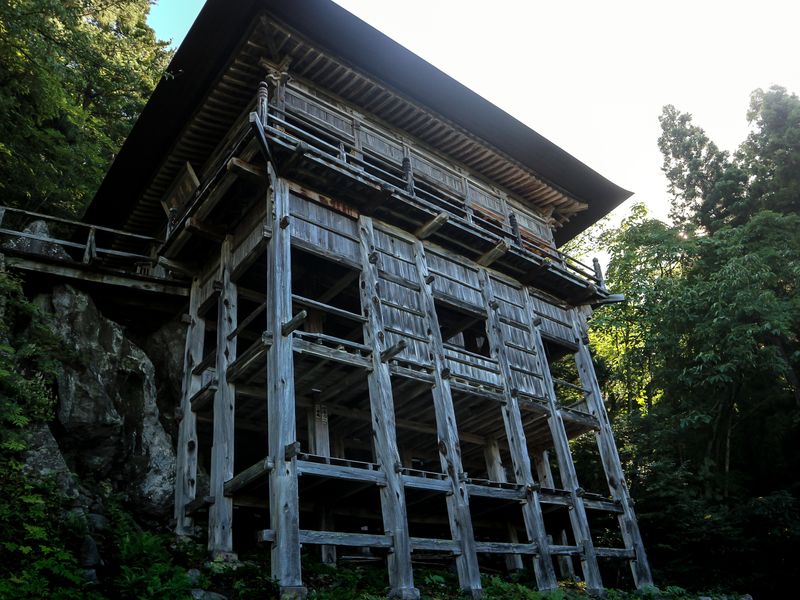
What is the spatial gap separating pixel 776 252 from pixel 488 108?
14856mm

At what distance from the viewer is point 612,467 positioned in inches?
708

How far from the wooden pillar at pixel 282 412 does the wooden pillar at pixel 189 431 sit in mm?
3685

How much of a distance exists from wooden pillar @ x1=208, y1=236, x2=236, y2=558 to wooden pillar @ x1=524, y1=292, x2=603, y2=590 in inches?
327

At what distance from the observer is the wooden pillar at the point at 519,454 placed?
14203 mm

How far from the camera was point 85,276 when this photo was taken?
16.7 m

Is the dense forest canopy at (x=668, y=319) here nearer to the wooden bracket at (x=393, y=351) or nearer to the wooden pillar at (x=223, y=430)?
the wooden pillar at (x=223, y=430)

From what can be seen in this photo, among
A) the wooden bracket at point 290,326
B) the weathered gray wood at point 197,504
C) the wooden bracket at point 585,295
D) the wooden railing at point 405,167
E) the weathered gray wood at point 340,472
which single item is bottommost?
the weathered gray wood at point 340,472

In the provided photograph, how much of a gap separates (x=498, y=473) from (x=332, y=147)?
32.6 feet

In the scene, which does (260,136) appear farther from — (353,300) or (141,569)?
(141,569)

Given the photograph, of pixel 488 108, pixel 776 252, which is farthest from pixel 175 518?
pixel 776 252

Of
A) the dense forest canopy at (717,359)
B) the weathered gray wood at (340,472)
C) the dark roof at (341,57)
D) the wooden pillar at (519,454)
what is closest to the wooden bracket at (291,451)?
the weathered gray wood at (340,472)

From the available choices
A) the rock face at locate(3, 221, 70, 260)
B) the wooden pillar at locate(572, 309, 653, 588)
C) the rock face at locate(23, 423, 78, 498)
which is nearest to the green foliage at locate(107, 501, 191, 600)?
the rock face at locate(23, 423, 78, 498)

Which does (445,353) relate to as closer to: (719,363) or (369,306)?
(369,306)

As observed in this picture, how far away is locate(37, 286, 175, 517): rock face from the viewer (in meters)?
14.2
